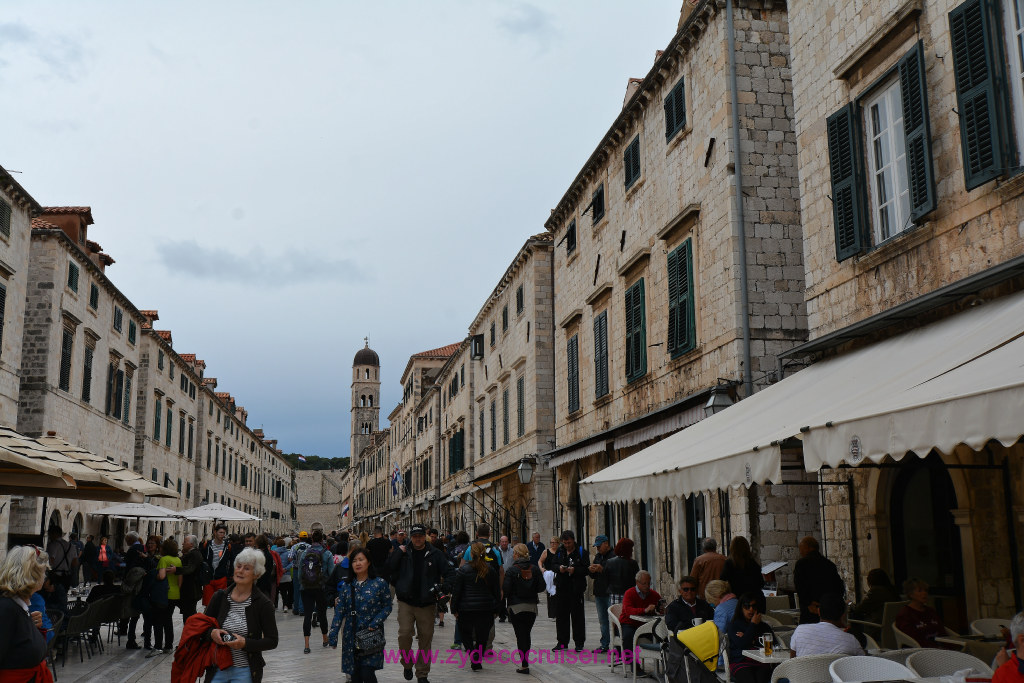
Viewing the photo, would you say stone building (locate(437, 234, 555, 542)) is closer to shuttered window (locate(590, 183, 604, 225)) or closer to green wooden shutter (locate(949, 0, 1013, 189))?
shuttered window (locate(590, 183, 604, 225))

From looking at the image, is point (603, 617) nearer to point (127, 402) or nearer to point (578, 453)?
point (578, 453)

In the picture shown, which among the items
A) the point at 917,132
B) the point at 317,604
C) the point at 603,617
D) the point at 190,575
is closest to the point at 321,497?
the point at 317,604

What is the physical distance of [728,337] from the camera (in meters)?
13.5

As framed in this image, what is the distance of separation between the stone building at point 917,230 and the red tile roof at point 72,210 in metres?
22.9

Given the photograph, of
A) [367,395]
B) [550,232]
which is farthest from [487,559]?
[367,395]

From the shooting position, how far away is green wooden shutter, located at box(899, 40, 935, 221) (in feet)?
29.6

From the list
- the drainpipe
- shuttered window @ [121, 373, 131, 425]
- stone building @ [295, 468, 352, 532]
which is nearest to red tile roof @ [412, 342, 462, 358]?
shuttered window @ [121, 373, 131, 425]

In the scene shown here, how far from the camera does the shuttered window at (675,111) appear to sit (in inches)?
610

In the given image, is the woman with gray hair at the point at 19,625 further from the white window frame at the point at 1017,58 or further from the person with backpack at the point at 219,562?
the white window frame at the point at 1017,58

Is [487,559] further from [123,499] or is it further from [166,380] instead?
[166,380]

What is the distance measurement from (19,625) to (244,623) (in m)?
1.49

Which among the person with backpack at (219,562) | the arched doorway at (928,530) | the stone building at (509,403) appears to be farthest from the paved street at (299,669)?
the stone building at (509,403)

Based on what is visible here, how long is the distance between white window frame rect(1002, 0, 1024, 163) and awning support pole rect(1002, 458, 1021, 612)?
2.87m

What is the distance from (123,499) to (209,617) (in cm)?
934
